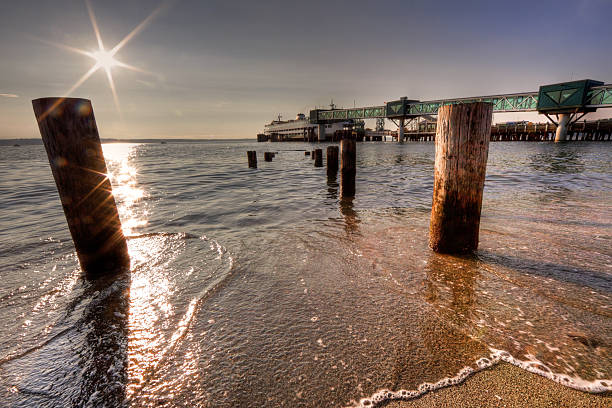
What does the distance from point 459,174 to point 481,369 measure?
8.10ft

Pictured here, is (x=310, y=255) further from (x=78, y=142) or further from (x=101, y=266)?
(x=78, y=142)

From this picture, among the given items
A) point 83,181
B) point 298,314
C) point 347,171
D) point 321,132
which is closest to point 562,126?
point 321,132

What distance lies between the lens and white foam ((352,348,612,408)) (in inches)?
64.9

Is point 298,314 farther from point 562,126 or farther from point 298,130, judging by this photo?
point 298,130

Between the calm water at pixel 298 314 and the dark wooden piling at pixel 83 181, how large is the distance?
408 millimetres

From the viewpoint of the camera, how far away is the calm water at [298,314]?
1.80 metres

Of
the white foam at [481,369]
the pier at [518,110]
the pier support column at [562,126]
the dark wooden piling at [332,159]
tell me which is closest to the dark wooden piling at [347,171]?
the dark wooden piling at [332,159]

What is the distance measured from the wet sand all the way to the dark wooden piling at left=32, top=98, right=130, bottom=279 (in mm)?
3788

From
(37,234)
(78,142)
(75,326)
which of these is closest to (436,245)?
(75,326)

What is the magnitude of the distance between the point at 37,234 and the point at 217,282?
15.5 feet

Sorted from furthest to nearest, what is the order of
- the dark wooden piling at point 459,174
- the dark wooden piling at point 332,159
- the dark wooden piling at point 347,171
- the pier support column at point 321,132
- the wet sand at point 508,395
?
the pier support column at point 321,132, the dark wooden piling at point 332,159, the dark wooden piling at point 347,171, the dark wooden piling at point 459,174, the wet sand at point 508,395

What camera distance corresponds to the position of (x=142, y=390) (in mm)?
1764

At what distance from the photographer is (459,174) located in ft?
11.6

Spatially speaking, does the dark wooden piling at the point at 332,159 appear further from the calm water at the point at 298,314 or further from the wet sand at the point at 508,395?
the wet sand at the point at 508,395
